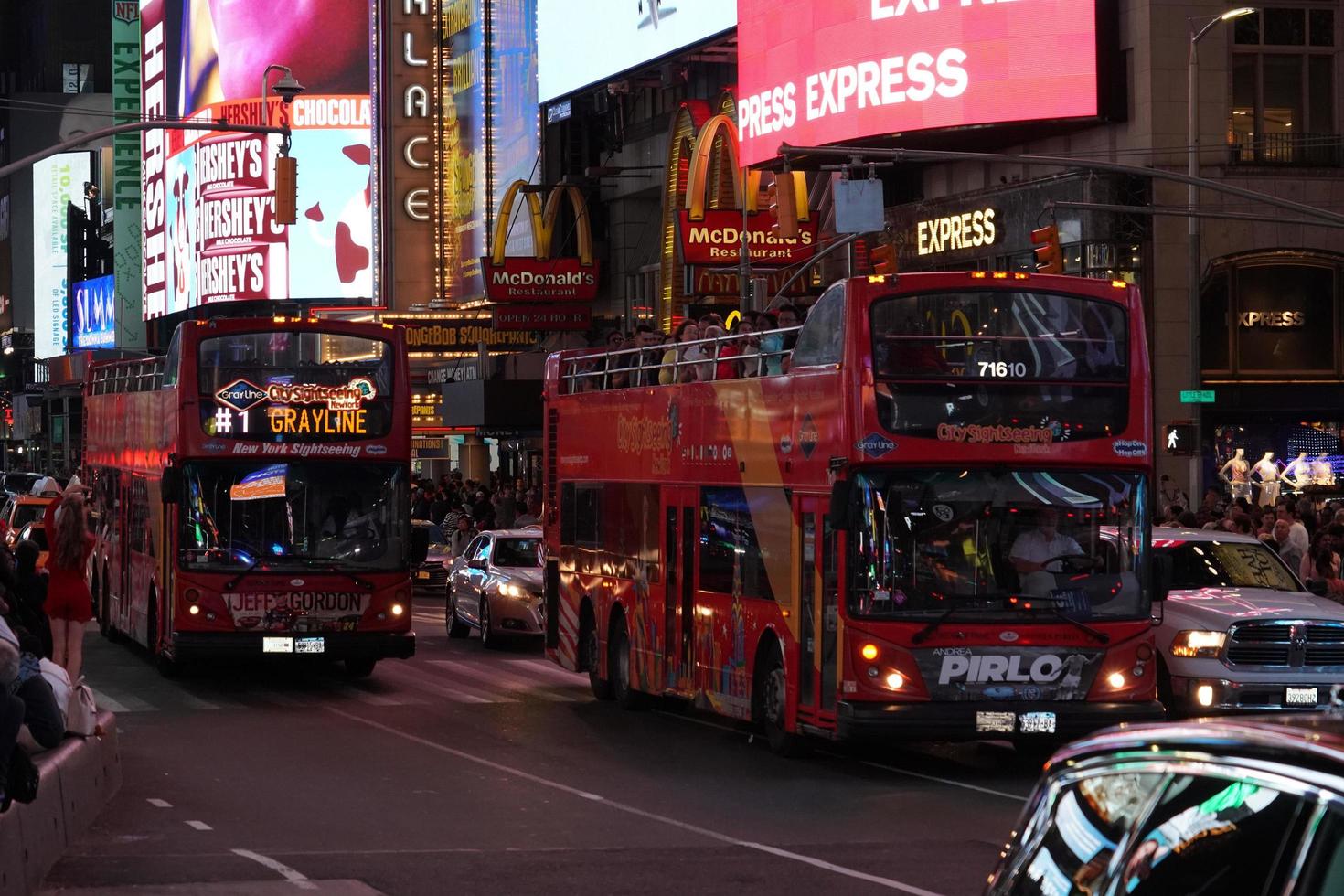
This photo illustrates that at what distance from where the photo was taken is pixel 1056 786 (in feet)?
16.3

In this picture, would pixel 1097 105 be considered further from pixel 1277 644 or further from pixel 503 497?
pixel 1277 644

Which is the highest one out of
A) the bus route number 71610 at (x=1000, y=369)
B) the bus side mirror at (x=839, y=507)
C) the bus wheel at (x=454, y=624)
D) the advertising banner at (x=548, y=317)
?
the advertising banner at (x=548, y=317)

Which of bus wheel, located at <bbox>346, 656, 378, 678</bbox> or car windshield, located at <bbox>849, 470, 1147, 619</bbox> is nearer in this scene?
car windshield, located at <bbox>849, 470, 1147, 619</bbox>

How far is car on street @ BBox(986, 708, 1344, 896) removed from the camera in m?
4.15

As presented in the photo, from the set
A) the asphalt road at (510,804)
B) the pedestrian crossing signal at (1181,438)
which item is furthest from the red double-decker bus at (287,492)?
the pedestrian crossing signal at (1181,438)

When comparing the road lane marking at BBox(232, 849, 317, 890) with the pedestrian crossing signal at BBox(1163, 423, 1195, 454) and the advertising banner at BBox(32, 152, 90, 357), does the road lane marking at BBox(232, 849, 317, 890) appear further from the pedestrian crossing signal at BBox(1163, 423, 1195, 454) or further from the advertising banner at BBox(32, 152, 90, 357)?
the advertising banner at BBox(32, 152, 90, 357)

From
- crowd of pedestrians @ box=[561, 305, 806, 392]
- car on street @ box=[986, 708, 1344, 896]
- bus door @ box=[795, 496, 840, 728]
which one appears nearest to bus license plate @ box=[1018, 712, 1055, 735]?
bus door @ box=[795, 496, 840, 728]

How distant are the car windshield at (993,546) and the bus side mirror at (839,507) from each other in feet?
0.55

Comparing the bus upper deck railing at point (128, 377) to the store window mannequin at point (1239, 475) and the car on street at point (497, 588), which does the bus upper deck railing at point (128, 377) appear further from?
the store window mannequin at point (1239, 475)

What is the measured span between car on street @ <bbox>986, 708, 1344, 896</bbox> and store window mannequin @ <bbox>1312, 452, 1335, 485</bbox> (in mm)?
38420

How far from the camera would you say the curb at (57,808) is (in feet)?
36.4

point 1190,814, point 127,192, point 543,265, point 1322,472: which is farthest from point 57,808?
point 127,192

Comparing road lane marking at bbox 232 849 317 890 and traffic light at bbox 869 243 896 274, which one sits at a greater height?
traffic light at bbox 869 243 896 274

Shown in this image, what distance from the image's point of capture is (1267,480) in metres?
41.4
